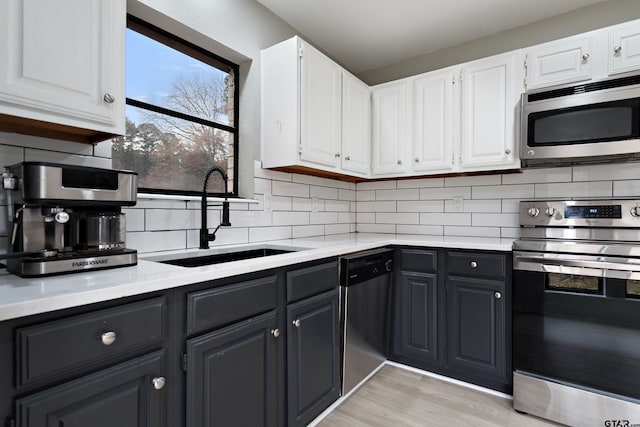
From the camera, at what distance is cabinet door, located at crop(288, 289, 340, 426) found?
1.54 meters

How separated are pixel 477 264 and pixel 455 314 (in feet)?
1.20

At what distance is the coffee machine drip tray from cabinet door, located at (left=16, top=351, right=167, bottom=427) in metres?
0.36

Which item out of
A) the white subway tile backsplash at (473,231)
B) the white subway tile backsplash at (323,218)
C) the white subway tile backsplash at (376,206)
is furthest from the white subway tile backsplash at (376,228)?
the white subway tile backsplash at (473,231)

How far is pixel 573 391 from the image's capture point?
1748 millimetres

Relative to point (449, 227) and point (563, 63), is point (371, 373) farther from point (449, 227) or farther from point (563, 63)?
point (563, 63)

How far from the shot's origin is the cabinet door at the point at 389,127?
8.80 feet

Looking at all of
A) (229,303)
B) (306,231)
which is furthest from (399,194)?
(229,303)

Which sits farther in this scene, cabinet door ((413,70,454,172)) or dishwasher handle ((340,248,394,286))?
Answer: cabinet door ((413,70,454,172))

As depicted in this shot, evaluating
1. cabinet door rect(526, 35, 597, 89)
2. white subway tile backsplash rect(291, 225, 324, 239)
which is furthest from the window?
cabinet door rect(526, 35, 597, 89)

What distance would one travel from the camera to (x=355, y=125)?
104 inches

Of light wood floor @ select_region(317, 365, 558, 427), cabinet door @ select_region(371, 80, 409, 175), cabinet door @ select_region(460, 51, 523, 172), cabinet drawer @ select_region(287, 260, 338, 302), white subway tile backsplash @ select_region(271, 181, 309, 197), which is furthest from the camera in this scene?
cabinet door @ select_region(371, 80, 409, 175)

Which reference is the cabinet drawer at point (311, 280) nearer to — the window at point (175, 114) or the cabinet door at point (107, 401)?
the cabinet door at point (107, 401)

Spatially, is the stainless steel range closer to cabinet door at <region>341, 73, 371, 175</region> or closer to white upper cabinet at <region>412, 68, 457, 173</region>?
white upper cabinet at <region>412, 68, 457, 173</region>

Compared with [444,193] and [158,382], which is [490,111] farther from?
[158,382]
